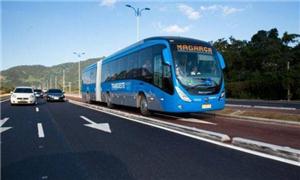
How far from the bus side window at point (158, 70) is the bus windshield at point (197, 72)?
94 centimetres

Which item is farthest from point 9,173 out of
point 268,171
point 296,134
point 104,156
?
point 296,134

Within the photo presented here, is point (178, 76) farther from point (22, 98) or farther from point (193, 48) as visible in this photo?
point (22, 98)

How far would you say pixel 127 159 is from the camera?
6.58 metres

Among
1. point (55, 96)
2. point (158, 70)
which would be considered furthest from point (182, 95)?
point (55, 96)

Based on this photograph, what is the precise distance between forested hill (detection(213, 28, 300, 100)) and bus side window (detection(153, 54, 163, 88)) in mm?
24914

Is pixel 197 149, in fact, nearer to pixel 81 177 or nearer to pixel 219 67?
pixel 81 177

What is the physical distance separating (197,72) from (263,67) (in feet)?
123

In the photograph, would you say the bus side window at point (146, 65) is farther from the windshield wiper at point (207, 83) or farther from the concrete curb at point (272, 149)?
the concrete curb at point (272, 149)

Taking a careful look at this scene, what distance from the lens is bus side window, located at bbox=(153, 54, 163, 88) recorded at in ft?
45.0

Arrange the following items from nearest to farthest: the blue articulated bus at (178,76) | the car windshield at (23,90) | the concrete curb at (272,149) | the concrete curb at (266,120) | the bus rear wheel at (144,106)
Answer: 1. the concrete curb at (272,149)
2. the concrete curb at (266,120)
3. the blue articulated bus at (178,76)
4. the bus rear wheel at (144,106)
5. the car windshield at (23,90)

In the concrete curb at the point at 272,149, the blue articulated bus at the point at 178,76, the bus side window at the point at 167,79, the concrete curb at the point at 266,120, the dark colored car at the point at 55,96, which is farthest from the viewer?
the dark colored car at the point at 55,96

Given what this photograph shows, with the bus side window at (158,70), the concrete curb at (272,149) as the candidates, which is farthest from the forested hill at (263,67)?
the concrete curb at (272,149)

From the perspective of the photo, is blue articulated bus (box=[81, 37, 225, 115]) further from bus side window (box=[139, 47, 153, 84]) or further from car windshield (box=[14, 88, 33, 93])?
car windshield (box=[14, 88, 33, 93])

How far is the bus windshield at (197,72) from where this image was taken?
42.3 ft
